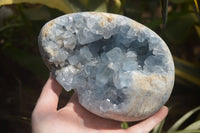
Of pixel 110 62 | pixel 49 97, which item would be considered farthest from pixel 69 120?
pixel 110 62

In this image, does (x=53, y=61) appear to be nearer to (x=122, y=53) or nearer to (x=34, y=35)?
(x=122, y=53)

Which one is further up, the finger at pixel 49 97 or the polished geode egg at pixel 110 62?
the polished geode egg at pixel 110 62

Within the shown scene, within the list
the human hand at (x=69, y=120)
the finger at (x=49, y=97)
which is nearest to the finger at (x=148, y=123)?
the human hand at (x=69, y=120)

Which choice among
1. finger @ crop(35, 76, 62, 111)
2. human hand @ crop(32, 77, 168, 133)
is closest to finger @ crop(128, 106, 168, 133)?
human hand @ crop(32, 77, 168, 133)

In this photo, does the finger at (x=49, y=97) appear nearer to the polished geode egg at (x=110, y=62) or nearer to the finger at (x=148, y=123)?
the polished geode egg at (x=110, y=62)

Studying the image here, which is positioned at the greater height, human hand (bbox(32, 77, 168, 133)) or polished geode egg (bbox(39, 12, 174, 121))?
polished geode egg (bbox(39, 12, 174, 121))

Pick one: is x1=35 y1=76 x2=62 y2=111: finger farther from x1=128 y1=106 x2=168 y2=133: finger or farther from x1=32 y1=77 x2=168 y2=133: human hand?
x1=128 y1=106 x2=168 y2=133: finger
